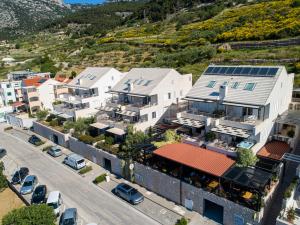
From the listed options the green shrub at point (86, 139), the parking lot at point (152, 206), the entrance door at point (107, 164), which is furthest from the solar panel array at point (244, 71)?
the green shrub at point (86, 139)

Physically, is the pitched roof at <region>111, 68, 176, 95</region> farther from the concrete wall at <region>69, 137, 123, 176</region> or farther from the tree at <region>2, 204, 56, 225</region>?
the tree at <region>2, 204, 56, 225</region>

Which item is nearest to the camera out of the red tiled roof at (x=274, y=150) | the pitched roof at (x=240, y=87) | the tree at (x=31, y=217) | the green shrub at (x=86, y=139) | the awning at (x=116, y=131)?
the tree at (x=31, y=217)

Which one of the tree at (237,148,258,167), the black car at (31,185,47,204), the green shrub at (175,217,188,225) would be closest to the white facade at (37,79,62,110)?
the black car at (31,185,47,204)

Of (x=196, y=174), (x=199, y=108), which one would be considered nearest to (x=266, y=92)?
(x=199, y=108)

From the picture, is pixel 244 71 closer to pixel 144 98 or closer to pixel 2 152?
pixel 144 98

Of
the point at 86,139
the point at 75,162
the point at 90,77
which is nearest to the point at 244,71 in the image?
the point at 86,139

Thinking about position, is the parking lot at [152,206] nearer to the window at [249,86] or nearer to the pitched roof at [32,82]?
the window at [249,86]
